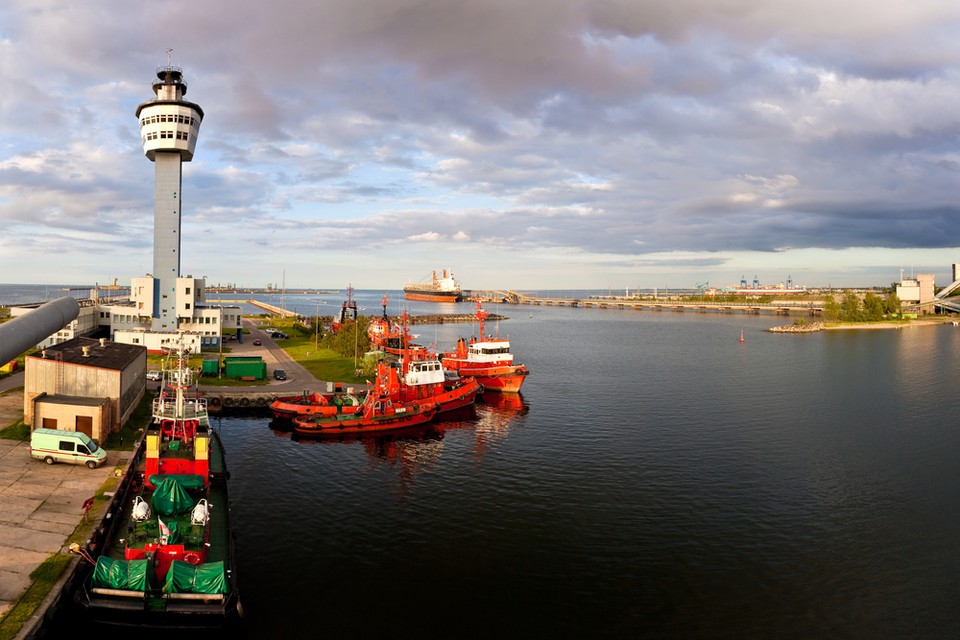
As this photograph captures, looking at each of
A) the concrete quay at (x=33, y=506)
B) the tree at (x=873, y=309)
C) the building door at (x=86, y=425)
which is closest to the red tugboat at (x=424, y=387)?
the building door at (x=86, y=425)

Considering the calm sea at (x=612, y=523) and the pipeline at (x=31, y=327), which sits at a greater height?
the pipeline at (x=31, y=327)

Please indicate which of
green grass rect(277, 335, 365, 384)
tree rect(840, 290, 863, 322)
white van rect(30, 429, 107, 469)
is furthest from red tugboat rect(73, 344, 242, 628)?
tree rect(840, 290, 863, 322)

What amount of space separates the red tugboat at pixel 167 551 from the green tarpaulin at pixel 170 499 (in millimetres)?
42

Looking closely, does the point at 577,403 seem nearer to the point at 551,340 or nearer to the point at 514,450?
the point at 514,450

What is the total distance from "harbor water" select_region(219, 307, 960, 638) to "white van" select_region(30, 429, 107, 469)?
334 inches

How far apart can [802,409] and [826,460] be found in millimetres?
20284

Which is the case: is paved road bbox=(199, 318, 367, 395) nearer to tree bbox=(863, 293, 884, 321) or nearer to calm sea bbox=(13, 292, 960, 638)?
calm sea bbox=(13, 292, 960, 638)

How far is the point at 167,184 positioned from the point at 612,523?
285ft

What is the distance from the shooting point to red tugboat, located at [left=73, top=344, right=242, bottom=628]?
73.9ft

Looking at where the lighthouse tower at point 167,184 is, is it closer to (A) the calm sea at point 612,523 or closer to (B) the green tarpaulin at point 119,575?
(A) the calm sea at point 612,523

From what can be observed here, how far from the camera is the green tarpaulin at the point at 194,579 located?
2275 cm

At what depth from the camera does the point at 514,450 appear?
49219 mm

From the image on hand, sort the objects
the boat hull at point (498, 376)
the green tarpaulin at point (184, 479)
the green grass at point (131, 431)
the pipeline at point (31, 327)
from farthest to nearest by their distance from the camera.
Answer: the boat hull at point (498, 376) → the pipeline at point (31, 327) → the green grass at point (131, 431) → the green tarpaulin at point (184, 479)

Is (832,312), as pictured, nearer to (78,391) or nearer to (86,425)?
(78,391)
